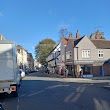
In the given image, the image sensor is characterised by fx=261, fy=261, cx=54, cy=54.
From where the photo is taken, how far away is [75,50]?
52906 mm

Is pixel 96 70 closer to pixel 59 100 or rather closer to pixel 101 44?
pixel 101 44

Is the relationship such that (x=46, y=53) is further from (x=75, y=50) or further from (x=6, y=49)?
(x=6, y=49)

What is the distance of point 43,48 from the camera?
111312 millimetres

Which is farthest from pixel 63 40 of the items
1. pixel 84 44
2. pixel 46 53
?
pixel 46 53

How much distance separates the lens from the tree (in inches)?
4387

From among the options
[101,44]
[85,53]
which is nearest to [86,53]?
[85,53]

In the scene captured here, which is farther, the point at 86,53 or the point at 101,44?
the point at 101,44

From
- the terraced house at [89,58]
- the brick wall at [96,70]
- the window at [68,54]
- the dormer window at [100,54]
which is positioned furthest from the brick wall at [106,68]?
the window at [68,54]

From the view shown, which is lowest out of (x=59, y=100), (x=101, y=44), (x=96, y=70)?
(x=59, y=100)

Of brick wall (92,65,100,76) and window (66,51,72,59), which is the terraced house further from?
window (66,51,72,59)

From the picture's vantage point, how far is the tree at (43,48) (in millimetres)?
111438

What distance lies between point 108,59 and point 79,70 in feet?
22.2

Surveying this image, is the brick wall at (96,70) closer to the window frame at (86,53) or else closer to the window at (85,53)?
the window frame at (86,53)

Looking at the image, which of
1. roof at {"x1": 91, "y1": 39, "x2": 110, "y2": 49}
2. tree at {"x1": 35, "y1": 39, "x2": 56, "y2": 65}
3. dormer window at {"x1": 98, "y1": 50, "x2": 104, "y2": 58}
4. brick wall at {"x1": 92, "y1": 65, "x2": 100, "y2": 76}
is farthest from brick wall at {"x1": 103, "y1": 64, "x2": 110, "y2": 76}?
tree at {"x1": 35, "y1": 39, "x2": 56, "y2": 65}
